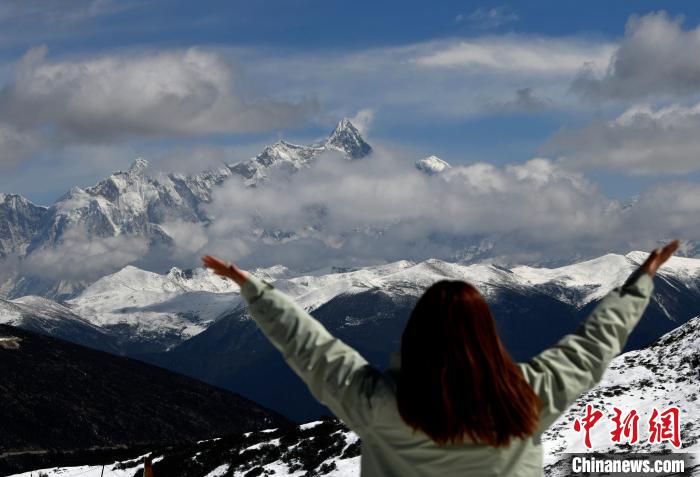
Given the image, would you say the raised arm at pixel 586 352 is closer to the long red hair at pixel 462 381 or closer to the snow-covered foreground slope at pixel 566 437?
the long red hair at pixel 462 381

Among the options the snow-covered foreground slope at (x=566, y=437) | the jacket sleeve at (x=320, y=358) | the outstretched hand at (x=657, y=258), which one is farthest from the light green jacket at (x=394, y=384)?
the snow-covered foreground slope at (x=566, y=437)

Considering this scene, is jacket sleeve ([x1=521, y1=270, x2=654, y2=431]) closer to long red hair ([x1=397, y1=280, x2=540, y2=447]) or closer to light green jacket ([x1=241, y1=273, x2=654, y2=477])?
light green jacket ([x1=241, y1=273, x2=654, y2=477])

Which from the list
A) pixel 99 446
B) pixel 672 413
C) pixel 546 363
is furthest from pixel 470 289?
pixel 99 446

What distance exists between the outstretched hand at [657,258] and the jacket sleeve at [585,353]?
84 mm

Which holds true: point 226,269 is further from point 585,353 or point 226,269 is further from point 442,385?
point 585,353

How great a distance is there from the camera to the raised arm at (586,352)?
5965mm

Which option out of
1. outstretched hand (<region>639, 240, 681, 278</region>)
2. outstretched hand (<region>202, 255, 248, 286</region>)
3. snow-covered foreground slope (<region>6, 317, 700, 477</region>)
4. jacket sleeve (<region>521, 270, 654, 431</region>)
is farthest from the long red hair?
snow-covered foreground slope (<region>6, 317, 700, 477</region>)

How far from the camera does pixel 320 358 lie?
232 inches

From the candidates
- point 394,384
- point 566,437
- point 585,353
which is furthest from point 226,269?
point 566,437

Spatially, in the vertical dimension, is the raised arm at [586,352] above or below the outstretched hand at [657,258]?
below

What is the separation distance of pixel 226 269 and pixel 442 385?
1.65m

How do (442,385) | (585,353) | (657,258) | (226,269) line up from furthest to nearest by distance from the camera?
(657,258), (226,269), (585,353), (442,385)

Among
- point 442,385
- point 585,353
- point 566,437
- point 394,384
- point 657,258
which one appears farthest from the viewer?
point 566,437

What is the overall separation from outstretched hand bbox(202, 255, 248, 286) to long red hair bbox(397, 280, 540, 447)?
1.18 m
